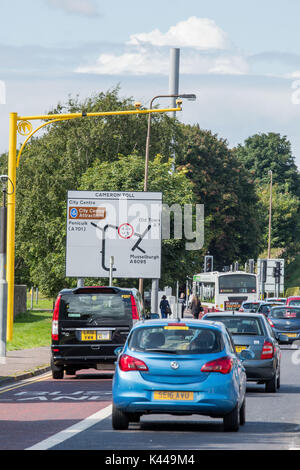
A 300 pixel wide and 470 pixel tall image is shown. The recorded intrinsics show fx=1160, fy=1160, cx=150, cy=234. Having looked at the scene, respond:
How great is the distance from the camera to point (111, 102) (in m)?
63.8

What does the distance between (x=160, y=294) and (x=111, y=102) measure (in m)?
12.3

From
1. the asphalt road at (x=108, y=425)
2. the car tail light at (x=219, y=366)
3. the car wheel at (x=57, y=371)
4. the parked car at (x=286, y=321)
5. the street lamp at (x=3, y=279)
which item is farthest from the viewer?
the parked car at (x=286, y=321)

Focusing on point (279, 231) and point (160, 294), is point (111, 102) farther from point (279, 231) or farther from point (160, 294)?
point (279, 231)

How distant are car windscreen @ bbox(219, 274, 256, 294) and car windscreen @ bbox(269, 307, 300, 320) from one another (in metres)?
26.5

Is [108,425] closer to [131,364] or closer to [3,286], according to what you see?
[131,364]

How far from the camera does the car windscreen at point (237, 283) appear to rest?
70.2m

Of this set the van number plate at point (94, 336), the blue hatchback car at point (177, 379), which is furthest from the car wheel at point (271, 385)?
the blue hatchback car at point (177, 379)

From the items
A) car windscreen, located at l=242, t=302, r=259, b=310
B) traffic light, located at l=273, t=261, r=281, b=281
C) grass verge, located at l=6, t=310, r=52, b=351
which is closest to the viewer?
grass verge, located at l=6, t=310, r=52, b=351

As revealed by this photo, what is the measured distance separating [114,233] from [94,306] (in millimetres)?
17832

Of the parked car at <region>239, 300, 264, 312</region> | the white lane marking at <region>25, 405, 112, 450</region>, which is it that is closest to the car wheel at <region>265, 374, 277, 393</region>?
the white lane marking at <region>25, 405, 112, 450</region>

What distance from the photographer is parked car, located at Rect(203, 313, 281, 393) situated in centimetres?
2161

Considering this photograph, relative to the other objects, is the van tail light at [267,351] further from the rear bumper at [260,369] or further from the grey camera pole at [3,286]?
the grey camera pole at [3,286]

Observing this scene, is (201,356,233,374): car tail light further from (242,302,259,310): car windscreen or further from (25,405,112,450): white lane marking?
(242,302,259,310): car windscreen

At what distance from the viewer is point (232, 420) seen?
1429cm
